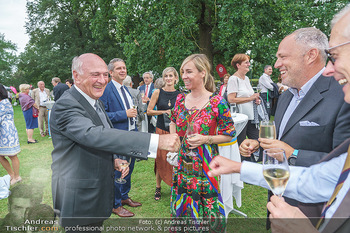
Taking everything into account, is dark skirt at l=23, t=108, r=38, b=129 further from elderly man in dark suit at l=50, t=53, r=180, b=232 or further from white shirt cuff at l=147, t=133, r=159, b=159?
white shirt cuff at l=147, t=133, r=159, b=159

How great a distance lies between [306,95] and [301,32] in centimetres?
59

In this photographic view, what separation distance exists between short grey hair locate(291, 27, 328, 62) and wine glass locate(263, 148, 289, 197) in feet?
3.95

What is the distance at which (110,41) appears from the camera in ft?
75.6

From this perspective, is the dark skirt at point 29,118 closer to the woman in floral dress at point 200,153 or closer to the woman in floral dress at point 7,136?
the woman in floral dress at point 7,136

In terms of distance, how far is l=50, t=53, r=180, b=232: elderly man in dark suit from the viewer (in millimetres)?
1784

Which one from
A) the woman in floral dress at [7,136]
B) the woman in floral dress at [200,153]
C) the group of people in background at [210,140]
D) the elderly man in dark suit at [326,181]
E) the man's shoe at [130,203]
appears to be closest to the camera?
the elderly man in dark suit at [326,181]

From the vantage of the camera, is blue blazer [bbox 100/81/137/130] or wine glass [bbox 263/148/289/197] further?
blue blazer [bbox 100/81/137/130]

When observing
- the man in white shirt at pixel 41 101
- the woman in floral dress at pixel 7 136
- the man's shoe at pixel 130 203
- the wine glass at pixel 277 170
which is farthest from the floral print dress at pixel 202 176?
the man in white shirt at pixel 41 101

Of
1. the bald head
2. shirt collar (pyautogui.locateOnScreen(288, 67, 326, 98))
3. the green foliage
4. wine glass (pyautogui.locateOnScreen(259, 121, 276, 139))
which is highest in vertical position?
the green foliage

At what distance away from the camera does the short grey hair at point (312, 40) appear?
204 cm

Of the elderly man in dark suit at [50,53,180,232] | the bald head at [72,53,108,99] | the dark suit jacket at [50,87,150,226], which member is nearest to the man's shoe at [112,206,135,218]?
the elderly man in dark suit at [50,53,180,232]

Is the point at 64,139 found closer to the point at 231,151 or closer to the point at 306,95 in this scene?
the point at 306,95

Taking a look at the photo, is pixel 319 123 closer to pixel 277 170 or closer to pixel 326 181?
pixel 326 181

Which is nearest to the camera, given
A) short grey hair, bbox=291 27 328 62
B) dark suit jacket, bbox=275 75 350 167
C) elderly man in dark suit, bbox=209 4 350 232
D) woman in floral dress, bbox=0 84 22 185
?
elderly man in dark suit, bbox=209 4 350 232
